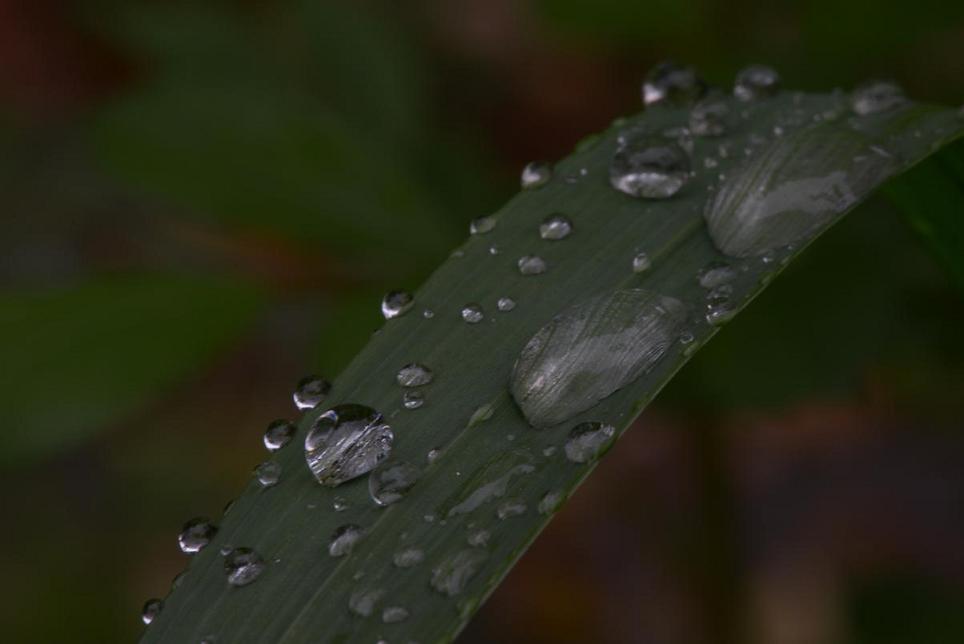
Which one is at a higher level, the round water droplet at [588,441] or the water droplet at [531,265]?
the water droplet at [531,265]

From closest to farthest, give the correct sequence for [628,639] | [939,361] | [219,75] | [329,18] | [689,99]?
[689,99] → [939,361] → [219,75] → [329,18] → [628,639]

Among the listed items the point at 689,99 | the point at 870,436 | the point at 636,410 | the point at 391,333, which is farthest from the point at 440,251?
the point at 870,436

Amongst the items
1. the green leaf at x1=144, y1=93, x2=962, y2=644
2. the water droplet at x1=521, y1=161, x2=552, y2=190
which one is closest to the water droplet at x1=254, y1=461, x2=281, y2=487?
the green leaf at x1=144, y1=93, x2=962, y2=644

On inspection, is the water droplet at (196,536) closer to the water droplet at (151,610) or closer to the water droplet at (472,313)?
the water droplet at (151,610)

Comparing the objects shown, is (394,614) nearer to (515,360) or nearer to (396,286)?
(515,360)

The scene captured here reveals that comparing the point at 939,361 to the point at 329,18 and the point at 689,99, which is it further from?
the point at 329,18

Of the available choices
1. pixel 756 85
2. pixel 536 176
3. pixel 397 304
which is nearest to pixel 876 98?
pixel 756 85

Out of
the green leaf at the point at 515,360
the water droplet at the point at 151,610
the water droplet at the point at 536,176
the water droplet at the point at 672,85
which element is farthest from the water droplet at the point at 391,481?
the water droplet at the point at 672,85
